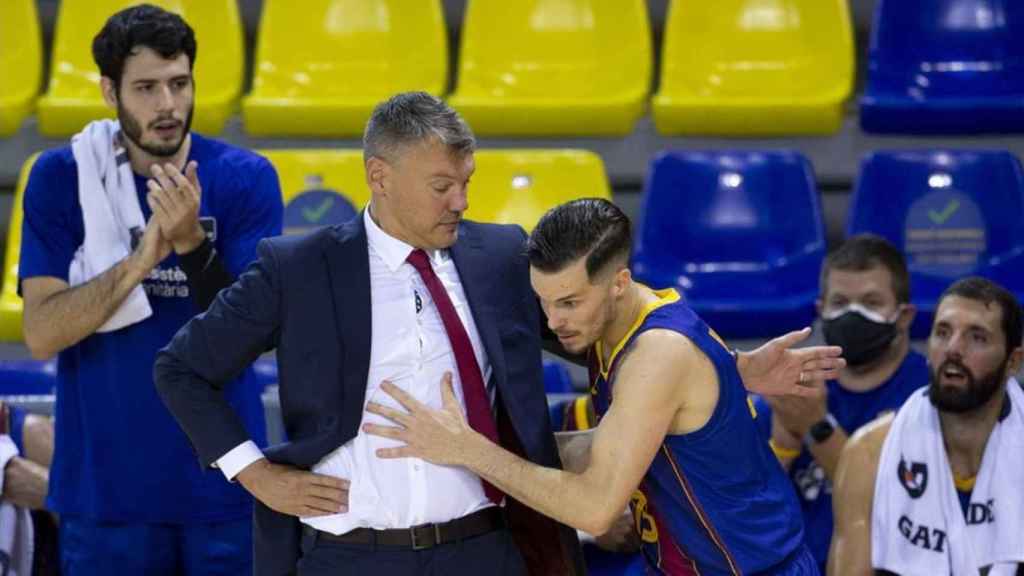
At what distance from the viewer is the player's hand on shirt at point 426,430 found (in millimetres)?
3422

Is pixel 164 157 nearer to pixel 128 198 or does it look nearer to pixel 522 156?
pixel 128 198

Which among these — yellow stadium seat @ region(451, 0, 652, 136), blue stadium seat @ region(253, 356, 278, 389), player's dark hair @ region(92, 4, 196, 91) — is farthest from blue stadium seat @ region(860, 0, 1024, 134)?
player's dark hair @ region(92, 4, 196, 91)

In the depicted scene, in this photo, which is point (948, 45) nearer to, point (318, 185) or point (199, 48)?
point (318, 185)

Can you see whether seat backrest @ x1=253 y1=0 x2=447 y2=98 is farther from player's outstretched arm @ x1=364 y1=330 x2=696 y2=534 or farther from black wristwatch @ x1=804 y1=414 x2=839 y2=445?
player's outstretched arm @ x1=364 y1=330 x2=696 y2=534

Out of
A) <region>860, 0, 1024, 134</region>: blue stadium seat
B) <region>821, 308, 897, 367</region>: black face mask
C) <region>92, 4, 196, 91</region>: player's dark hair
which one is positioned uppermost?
<region>92, 4, 196, 91</region>: player's dark hair

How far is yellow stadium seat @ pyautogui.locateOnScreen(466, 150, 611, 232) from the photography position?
250 inches

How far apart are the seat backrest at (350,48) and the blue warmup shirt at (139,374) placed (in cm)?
283

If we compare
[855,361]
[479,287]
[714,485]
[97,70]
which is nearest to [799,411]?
[855,361]

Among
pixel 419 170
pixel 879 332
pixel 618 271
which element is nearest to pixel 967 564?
pixel 879 332

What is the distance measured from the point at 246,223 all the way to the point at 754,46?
3.23 m

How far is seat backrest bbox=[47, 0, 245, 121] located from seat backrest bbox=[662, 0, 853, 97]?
1.71m

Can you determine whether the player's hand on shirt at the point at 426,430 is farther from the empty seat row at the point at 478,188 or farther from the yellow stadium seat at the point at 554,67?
the yellow stadium seat at the point at 554,67

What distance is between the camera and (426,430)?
11.2 feet

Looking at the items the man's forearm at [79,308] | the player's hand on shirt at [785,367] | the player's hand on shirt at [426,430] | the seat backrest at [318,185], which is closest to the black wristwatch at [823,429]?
the player's hand on shirt at [785,367]
